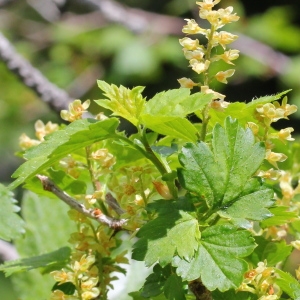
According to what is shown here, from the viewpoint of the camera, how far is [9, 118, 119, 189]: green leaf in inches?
25.6

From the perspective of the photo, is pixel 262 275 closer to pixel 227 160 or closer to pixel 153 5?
pixel 227 160

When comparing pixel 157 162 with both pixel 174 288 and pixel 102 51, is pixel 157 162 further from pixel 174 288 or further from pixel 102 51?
pixel 102 51

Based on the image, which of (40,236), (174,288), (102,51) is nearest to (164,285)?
(174,288)

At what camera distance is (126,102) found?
2.27ft

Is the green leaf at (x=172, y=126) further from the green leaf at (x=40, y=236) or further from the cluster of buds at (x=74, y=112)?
the green leaf at (x=40, y=236)

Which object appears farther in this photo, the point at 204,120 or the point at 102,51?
the point at 102,51

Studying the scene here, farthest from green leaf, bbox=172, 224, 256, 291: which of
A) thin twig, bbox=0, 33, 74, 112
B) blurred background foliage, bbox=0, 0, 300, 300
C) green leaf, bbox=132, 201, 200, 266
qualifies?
blurred background foliage, bbox=0, 0, 300, 300

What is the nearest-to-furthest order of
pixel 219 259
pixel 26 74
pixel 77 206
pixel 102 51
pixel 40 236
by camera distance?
pixel 219 259
pixel 77 206
pixel 40 236
pixel 26 74
pixel 102 51

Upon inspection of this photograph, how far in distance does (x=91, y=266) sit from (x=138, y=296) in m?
0.07

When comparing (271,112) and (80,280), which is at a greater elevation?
(271,112)

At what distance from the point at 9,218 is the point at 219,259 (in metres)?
0.33

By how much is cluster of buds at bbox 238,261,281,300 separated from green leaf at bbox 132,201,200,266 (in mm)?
75

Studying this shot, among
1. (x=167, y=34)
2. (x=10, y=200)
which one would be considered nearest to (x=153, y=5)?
(x=167, y=34)

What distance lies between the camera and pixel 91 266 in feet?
2.46
